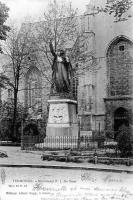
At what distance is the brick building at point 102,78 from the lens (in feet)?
103

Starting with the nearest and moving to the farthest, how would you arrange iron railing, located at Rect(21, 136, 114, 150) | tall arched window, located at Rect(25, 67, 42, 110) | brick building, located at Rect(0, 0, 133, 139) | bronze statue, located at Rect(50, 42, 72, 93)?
iron railing, located at Rect(21, 136, 114, 150)
bronze statue, located at Rect(50, 42, 72, 93)
brick building, located at Rect(0, 0, 133, 139)
tall arched window, located at Rect(25, 67, 42, 110)

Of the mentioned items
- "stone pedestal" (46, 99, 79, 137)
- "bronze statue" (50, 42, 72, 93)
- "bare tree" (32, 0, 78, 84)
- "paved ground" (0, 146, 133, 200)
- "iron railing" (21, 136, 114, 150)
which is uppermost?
"bare tree" (32, 0, 78, 84)

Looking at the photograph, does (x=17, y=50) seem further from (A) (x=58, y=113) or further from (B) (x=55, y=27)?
(A) (x=58, y=113)

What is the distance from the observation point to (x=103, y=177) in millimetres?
9078

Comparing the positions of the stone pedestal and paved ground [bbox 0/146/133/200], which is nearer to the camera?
paved ground [bbox 0/146/133/200]

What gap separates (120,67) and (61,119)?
16619 mm

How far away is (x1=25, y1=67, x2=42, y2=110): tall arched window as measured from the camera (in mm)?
31955

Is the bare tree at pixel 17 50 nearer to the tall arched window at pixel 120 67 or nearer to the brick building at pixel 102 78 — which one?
the brick building at pixel 102 78

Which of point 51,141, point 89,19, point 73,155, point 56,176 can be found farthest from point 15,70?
point 56,176

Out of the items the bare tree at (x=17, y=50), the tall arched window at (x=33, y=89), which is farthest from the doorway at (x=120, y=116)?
the bare tree at (x=17, y=50)

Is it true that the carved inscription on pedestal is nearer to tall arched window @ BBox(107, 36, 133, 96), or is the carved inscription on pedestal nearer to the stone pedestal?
the stone pedestal

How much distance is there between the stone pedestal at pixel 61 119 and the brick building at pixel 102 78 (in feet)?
47.7

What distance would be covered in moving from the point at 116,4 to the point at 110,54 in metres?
21.9

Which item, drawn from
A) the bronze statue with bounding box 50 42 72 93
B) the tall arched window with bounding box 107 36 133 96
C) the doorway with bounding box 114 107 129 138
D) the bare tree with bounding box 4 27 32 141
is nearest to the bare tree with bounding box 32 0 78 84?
the bare tree with bounding box 4 27 32 141
